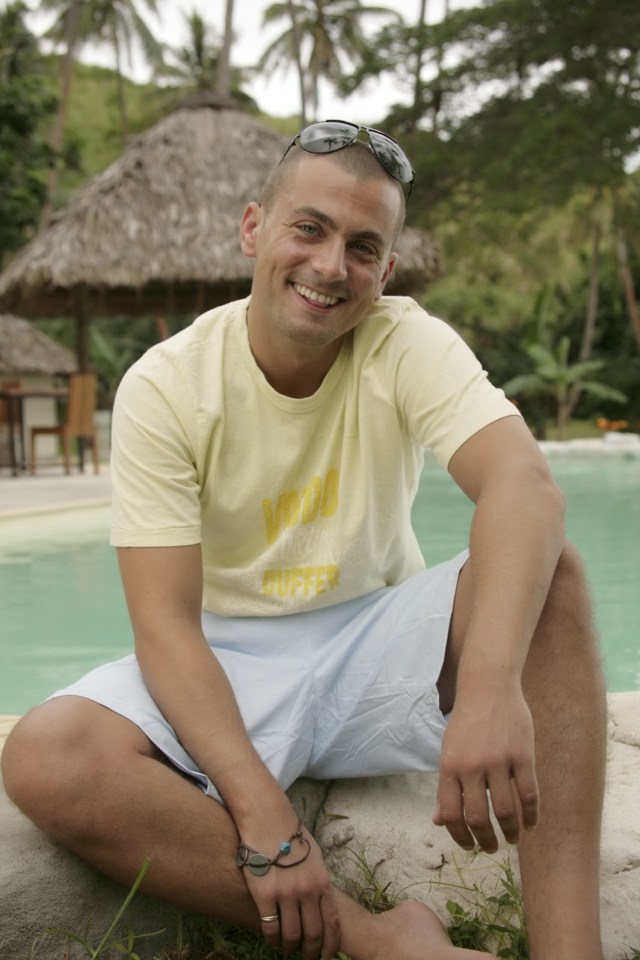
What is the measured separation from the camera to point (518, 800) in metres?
1.18

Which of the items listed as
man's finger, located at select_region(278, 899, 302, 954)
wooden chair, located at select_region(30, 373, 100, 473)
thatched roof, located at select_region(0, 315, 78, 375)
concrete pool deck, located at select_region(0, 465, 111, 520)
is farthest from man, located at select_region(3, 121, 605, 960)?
thatched roof, located at select_region(0, 315, 78, 375)

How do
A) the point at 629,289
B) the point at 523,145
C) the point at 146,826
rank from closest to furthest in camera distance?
the point at 146,826 → the point at 523,145 → the point at 629,289

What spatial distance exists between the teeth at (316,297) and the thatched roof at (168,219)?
27.2 ft

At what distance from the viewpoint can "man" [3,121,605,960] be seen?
1241mm

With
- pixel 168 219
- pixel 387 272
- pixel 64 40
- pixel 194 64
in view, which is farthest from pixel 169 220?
pixel 64 40

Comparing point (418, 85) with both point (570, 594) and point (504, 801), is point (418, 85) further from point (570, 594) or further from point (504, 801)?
point (504, 801)

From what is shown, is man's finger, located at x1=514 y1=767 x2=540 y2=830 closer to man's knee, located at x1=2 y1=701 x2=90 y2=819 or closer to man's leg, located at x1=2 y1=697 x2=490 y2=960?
man's leg, located at x1=2 y1=697 x2=490 y2=960

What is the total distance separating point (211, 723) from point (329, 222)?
0.78 metres

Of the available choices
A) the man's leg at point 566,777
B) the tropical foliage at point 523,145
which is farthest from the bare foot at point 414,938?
the tropical foliage at point 523,145

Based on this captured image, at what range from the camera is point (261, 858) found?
49.3 inches

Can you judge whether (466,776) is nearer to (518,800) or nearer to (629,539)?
(518,800)

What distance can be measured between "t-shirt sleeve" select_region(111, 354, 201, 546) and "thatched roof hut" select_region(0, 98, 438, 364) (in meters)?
8.35

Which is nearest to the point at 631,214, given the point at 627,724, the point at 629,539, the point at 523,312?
the point at 523,312

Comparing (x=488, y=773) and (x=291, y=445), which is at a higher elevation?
(x=291, y=445)
